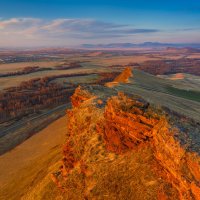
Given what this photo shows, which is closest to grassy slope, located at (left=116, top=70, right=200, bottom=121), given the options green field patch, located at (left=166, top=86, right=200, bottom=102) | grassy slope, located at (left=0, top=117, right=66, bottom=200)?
green field patch, located at (left=166, top=86, right=200, bottom=102)

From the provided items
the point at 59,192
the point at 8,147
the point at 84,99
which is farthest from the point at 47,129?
the point at 59,192

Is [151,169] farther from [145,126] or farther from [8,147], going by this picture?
[8,147]

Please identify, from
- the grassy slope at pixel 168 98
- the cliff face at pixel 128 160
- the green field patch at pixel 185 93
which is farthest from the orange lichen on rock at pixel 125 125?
the green field patch at pixel 185 93

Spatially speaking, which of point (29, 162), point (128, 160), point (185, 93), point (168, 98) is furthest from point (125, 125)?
point (185, 93)

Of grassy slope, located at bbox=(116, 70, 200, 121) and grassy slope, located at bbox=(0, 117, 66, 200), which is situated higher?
grassy slope, located at bbox=(116, 70, 200, 121)

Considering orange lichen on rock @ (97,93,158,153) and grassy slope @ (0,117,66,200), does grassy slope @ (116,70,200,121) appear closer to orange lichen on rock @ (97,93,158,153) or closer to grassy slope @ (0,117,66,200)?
orange lichen on rock @ (97,93,158,153)

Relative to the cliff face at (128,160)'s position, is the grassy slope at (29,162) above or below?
below

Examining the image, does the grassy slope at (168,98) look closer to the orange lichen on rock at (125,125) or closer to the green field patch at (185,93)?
the green field patch at (185,93)
